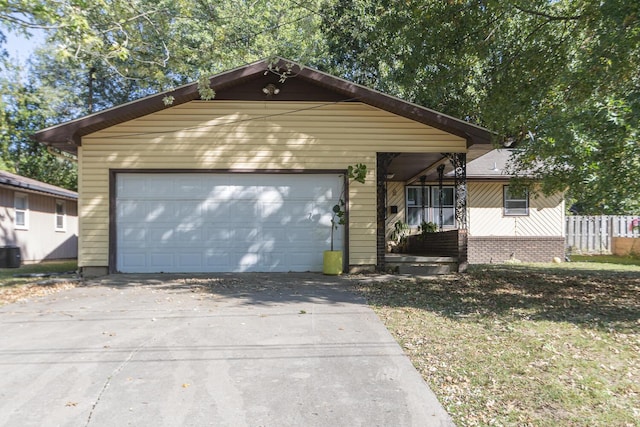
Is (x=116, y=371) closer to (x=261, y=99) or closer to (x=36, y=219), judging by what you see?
(x=261, y=99)

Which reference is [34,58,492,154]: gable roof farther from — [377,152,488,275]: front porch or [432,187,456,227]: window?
[432,187,456,227]: window

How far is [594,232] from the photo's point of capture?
2141 centimetres

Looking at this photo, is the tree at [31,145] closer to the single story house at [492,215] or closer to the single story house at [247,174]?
the single story house at [247,174]

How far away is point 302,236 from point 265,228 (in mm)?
977

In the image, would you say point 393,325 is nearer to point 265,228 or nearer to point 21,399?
point 21,399

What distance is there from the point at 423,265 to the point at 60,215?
17846mm

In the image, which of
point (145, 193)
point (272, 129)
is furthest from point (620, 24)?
point (145, 193)

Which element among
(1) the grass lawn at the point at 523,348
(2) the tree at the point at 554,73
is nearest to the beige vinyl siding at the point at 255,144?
(2) the tree at the point at 554,73

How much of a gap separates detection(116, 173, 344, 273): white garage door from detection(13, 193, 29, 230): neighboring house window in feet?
30.0

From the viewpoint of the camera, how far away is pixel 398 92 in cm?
1998

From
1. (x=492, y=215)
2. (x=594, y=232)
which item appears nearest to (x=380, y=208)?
(x=492, y=215)

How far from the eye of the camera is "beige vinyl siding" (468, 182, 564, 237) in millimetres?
18688

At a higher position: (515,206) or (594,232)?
(515,206)

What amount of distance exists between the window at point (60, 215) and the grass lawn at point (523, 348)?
1798 cm
